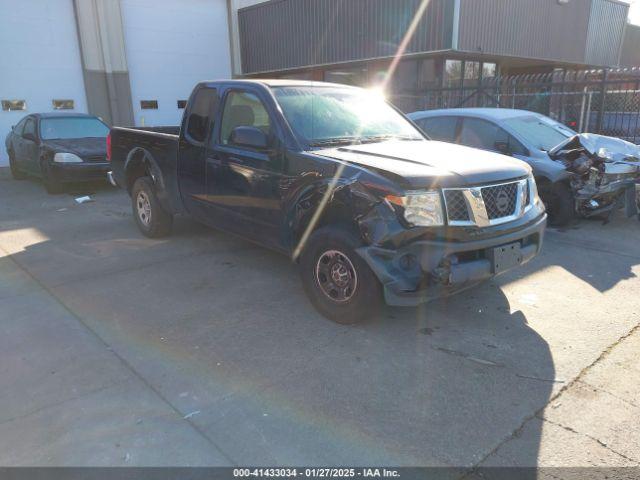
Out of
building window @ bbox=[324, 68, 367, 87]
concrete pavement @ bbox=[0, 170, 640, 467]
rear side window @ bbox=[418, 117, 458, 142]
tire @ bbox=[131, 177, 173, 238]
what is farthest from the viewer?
building window @ bbox=[324, 68, 367, 87]

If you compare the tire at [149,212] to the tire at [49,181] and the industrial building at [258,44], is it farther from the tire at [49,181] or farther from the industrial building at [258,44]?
the industrial building at [258,44]

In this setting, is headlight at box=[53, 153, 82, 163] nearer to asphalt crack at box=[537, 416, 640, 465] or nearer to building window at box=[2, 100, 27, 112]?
building window at box=[2, 100, 27, 112]

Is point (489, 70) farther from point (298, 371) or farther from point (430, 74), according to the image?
point (298, 371)

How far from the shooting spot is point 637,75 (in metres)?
10.3

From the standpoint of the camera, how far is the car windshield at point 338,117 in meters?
4.33

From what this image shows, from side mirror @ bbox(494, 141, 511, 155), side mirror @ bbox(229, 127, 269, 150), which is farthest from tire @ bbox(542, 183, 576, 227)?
side mirror @ bbox(229, 127, 269, 150)

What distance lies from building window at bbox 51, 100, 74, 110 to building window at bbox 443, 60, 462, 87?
12040 mm

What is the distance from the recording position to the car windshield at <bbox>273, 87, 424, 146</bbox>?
4.33m

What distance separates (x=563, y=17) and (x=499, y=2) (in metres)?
4.15

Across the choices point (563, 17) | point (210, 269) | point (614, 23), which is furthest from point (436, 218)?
point (614, 23)

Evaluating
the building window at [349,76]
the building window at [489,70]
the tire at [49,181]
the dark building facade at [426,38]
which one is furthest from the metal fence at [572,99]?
the tire at [49,181]

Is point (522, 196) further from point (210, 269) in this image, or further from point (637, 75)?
point (637, 75)

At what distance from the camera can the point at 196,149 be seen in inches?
204

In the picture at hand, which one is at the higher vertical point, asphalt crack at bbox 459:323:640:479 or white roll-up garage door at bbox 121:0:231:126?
white roll-up garage door at bbox 121:0:231:126
